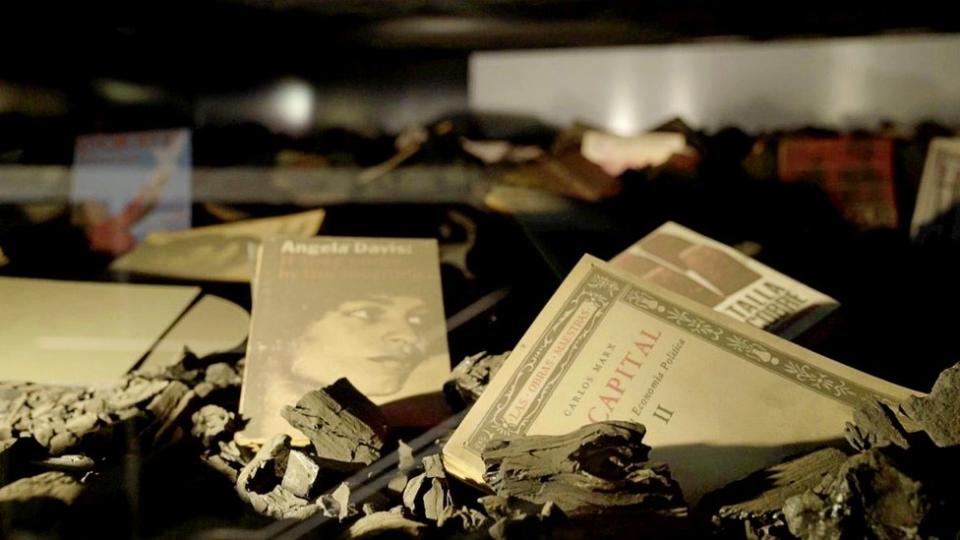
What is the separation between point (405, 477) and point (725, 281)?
0.68 m

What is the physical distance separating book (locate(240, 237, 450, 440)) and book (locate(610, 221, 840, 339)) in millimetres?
355

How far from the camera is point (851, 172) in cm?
204

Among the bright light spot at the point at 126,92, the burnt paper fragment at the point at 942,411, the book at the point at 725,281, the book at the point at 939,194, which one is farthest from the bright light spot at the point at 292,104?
the burnt paper fragment at the point at 942,411

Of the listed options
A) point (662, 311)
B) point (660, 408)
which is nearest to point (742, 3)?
point (662, 311)

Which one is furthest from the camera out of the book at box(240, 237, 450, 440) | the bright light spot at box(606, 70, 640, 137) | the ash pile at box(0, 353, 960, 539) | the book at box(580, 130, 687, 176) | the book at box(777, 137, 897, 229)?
the bright light spot at box(606, 70, 640, 137)

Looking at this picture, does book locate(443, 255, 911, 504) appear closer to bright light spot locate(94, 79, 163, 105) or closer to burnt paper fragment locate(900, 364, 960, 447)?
burnt paper fragment locate(900, 364, 960, 447)

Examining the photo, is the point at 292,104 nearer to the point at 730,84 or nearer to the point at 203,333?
the point at 730,84

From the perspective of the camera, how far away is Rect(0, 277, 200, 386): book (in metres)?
1.28

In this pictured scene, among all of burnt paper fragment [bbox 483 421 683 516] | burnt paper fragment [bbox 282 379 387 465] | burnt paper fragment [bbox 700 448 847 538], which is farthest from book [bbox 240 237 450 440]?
burnt paper fragment [bbox 700 448 847 538]

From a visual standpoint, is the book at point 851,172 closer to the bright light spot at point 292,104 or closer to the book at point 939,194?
the book at point 939,194

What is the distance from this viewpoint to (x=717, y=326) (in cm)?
117

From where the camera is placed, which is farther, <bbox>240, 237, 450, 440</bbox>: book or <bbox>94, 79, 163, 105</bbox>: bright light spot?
<bbox>94, 79, 163, 105</bbox>: bright light spot

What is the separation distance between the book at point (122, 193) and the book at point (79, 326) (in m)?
0.32

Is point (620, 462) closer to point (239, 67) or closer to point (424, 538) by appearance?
point (424, 538)
